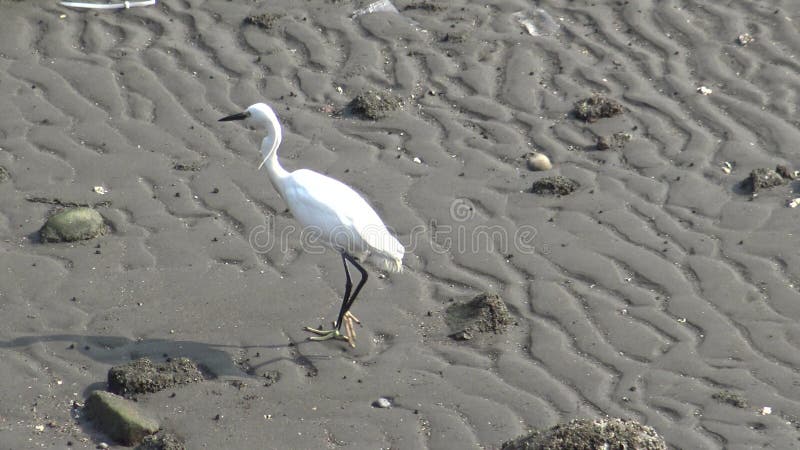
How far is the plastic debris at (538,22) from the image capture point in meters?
8.55

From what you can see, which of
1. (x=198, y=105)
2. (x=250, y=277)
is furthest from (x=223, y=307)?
(x=198, y=105)

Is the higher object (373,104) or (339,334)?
(373,104)

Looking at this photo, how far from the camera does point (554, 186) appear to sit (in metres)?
6.88

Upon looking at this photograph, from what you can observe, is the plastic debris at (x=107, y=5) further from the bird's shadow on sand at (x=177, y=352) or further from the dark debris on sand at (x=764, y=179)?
the dark debris on sand at (x=764, y=179)

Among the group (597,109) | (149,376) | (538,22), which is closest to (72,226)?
(149,376)

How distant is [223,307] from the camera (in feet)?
19.6

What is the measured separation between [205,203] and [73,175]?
0.94 metres

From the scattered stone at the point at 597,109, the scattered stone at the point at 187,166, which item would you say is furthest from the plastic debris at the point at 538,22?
the scattered stone at the point at 187,166

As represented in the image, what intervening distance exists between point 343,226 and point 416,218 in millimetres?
1072

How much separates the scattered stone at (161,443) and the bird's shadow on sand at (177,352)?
0.55 m

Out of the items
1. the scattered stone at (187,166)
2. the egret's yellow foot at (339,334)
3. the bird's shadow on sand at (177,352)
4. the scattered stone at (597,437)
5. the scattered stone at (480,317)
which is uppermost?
the scattered stone at (597,437)

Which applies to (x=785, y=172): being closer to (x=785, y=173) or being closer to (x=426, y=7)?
(x=785, y=173)

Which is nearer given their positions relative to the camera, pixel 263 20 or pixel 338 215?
pixel 338 215

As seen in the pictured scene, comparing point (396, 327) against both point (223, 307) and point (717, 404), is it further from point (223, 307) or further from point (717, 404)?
point (717, 404)
